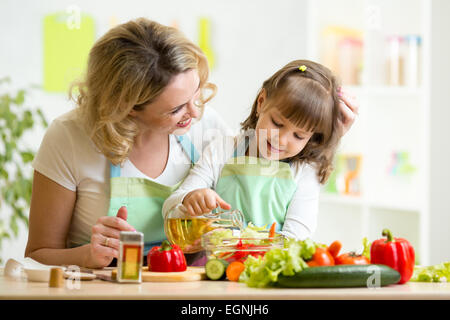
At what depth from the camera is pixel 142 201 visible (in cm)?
169

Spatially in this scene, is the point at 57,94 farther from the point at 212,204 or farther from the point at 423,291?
the point at 423,291

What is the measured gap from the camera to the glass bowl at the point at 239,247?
1.34 metres

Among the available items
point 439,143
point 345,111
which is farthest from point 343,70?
point 345,111

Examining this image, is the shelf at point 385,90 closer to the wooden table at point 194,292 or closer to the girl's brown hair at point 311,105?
the girl's brown hair at point 311,105

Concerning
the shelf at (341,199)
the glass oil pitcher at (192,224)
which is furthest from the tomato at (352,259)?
the shelf at (341,199)

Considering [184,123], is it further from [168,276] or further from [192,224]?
[168,276]

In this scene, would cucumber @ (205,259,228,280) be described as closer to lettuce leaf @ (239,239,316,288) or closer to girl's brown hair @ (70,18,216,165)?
lettuce leaf @ (239,239,316,288)

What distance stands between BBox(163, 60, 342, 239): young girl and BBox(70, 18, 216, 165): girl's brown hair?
22 centimetres

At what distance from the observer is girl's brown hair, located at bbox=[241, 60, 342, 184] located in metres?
1.62

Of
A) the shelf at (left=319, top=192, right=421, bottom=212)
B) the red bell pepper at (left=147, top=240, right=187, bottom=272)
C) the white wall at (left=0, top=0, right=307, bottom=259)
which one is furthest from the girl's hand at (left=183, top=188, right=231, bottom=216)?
the white wall at (left=0, top=0, right=307, bottom=259)

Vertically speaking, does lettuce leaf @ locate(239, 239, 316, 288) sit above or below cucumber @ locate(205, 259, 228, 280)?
above

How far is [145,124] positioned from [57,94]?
2011mm

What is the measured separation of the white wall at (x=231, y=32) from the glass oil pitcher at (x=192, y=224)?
7.15 feet

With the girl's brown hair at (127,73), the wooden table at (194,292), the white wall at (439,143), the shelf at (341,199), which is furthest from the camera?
the shelf at (341,199)
